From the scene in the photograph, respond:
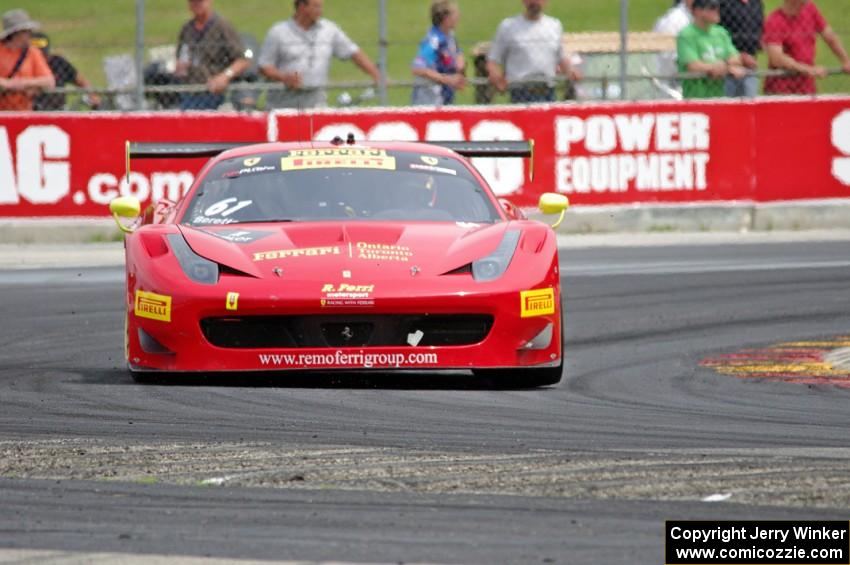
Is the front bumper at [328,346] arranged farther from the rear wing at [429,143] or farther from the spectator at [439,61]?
the spectator at [439,61]

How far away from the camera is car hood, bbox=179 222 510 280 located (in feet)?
26.5

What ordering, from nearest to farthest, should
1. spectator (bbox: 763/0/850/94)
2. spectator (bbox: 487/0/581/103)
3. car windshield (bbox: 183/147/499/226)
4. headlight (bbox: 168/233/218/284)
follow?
headlight (bbox: 168/233/218/284), car windshield (bbox: 183/147/499/226), spectator (bbox: 487/0/581/103), spectator (bbox: 763/0/850/94)

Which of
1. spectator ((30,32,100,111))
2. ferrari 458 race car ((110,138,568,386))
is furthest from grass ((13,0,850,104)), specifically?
ferrari 458 race car ((110,138,568,386))

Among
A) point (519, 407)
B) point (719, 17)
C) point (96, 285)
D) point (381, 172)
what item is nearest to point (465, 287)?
point (519, 407)

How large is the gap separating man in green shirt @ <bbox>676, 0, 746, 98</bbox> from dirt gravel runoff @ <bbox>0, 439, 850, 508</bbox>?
10.5 metres

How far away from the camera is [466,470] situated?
5859 millimetres

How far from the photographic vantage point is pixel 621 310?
1158 cm

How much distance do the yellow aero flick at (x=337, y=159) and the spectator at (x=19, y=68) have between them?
6.95 metres

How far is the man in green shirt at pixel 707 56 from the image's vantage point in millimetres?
16422

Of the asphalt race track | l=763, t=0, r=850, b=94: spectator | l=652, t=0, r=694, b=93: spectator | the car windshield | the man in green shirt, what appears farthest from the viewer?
l=652, t=0, r=694, b=93: spectator

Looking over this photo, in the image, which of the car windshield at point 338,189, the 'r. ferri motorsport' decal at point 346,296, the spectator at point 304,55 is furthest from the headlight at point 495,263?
the spectator at point 304,55

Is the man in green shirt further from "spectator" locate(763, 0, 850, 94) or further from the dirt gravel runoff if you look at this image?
the dirt gravel runoff

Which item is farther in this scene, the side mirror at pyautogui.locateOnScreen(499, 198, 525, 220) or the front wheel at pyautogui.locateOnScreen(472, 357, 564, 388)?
the side mirror at pyautogui.locateOnScreen(499, 198, 525, 220)

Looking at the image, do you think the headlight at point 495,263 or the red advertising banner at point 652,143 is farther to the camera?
the red advertising banner at point 652,143
